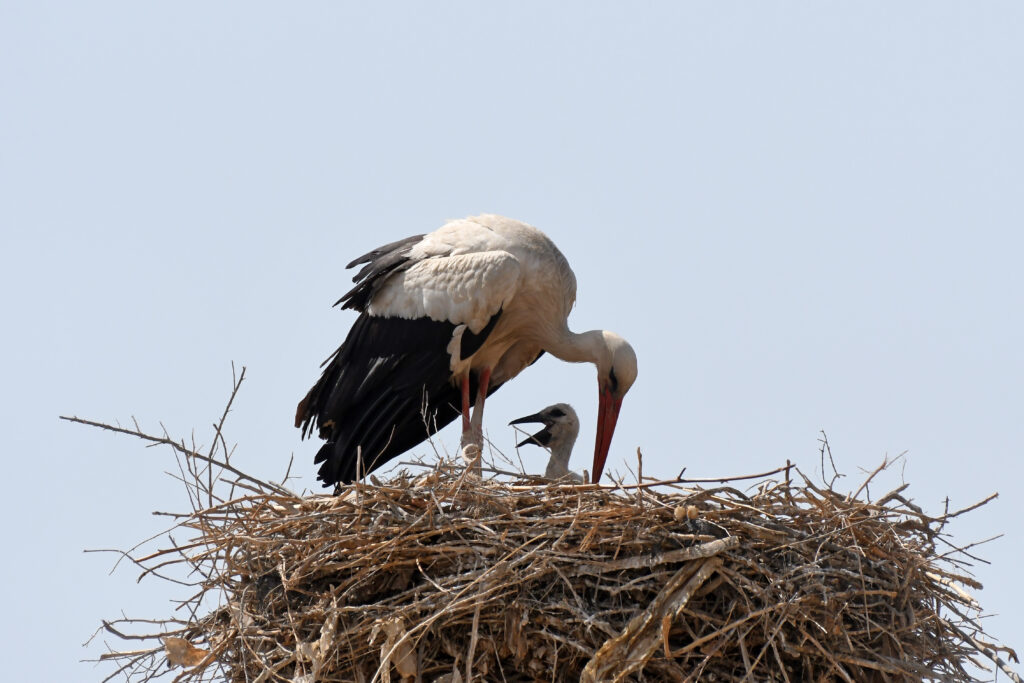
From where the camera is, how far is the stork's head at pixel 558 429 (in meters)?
7.57

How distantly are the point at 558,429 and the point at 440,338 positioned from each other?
2.63ft

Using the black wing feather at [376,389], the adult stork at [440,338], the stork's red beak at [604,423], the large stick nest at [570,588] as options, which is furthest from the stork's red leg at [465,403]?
the large stick nest at [570,588]

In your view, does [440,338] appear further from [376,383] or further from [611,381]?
[611,381]

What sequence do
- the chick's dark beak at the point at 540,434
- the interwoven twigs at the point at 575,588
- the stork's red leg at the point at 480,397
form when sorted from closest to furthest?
the interwoven twigs at the point at 575,588 → the chick's dark beak at the point at 540,434 → the stork's red leg at the point at 480,397

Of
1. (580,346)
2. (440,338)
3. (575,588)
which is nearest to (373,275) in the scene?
Answer: (440,338)

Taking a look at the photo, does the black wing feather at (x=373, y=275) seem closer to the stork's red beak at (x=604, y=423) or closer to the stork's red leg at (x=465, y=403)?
the stork's red leg at (x=465, y=403)

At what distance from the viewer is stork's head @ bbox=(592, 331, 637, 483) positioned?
805 cm

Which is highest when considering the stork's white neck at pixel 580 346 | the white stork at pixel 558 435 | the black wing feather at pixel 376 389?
the stork's white neck at pixel 580 346

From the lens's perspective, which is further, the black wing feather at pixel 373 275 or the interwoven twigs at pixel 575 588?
the black wing feather at pixel 373 275

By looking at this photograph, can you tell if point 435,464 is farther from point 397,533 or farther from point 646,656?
point 646,656

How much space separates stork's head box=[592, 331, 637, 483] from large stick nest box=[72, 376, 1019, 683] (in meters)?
2.18

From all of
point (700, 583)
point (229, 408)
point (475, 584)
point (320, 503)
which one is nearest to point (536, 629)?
point (475, 584)

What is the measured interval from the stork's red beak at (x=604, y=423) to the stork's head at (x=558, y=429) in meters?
0.41

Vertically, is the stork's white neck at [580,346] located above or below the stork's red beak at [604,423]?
above
